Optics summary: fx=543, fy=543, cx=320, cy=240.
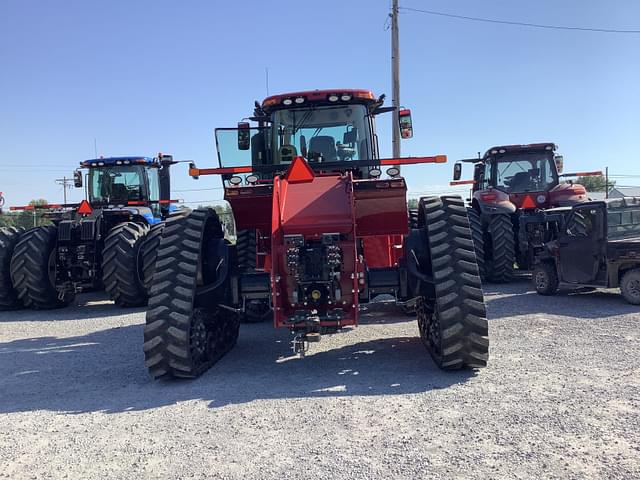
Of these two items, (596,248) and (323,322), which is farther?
(596,248)

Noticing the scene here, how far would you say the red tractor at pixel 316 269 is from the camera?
516 centimetres

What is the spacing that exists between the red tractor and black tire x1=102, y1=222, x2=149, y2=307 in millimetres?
4295

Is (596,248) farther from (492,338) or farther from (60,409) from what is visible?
(60,409)

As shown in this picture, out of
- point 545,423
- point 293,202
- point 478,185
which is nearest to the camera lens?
point 545,423

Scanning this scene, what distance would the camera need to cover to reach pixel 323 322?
5277mm

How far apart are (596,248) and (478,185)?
4931 mm

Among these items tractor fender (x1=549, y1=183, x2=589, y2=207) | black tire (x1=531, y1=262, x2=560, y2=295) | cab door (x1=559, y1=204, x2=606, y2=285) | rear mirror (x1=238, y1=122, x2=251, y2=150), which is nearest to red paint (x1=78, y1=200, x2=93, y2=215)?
→ rear mirror (x1=238, y1=122, x2=251, y2=150)

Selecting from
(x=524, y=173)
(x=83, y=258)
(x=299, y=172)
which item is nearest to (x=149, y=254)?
(x=83, y=258)

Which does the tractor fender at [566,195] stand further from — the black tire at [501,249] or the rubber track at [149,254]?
the rubber track at [149,254]

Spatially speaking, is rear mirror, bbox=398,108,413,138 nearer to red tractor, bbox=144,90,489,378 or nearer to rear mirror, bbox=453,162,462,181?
red tractor, bbox=144,90,489,378

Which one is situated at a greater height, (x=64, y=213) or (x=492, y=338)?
(x=64, y=213)

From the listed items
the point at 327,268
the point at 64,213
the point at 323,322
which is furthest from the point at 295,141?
the point at 64,213

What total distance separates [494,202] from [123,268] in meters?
8.00

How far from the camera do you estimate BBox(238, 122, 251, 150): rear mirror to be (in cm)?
732
